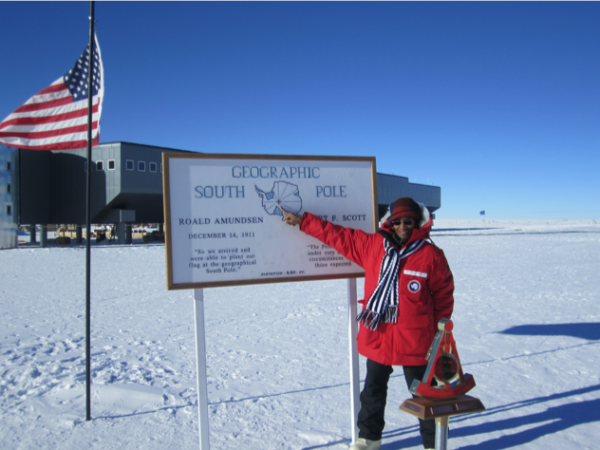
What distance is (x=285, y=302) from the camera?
9.50 meters

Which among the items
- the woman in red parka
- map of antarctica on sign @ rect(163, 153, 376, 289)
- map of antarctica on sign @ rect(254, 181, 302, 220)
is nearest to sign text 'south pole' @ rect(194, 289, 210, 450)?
map of antarctica on sign @ rect(163, 153, 376, 289)

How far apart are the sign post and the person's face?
2.12ft

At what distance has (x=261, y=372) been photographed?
5.14m

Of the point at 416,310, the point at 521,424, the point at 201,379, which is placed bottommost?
the point at 521,424

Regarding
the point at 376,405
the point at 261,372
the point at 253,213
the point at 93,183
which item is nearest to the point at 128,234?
the point at 93,183

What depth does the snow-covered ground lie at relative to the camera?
3660mm

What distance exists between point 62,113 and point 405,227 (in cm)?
369

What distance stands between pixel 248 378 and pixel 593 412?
3466 millimetres

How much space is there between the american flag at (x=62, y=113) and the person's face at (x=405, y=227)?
3254mm

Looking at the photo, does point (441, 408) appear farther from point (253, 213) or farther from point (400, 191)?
point (400, 191)

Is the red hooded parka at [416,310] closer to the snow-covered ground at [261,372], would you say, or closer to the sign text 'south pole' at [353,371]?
the sign text 'south pole' at [353,371]

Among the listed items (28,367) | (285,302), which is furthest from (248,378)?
(285,302)

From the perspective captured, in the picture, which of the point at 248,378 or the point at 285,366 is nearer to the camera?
the point at 248,378

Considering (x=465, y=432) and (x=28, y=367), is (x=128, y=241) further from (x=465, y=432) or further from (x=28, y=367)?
(x=465, y=432)
